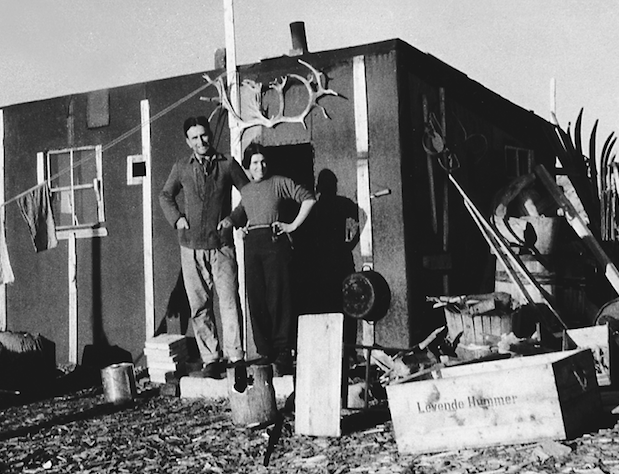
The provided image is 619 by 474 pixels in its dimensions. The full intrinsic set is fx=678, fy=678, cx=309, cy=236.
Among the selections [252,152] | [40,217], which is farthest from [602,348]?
[40,217]

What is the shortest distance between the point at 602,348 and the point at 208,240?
13.8 ft

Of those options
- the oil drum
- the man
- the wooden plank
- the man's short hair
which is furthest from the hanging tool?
the wooden plank

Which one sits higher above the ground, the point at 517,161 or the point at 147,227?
the point at 517,161

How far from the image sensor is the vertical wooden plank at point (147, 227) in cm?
922

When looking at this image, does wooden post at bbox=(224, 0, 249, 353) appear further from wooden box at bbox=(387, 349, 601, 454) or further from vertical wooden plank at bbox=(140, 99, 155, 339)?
wooden box at bbox=(387, 349, 601, 454)

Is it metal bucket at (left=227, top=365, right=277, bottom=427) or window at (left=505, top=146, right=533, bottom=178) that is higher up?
window at (left=505, top=146, right=533, bottom=178)

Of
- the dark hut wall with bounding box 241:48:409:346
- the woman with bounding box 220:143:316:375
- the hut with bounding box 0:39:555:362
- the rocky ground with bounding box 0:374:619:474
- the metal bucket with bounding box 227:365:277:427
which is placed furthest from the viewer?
the hut with bounding box 0:39:555:362

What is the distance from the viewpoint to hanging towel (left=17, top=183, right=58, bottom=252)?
30.3ft

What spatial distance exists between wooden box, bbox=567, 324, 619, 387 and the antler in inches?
149

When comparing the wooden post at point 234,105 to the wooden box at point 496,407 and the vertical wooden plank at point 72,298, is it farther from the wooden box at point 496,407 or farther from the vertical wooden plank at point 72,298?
the wooden box at point 496,407

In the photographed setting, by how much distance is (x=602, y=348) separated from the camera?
6418mm

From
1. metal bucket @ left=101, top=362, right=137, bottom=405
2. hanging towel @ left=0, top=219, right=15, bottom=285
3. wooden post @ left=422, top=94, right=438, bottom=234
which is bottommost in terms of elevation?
metal bucket @ left=101, top=362, right=137, bottom=405

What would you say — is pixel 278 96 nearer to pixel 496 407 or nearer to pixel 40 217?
pixel 40 217

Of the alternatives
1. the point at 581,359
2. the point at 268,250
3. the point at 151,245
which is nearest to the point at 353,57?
the point at 268,250
